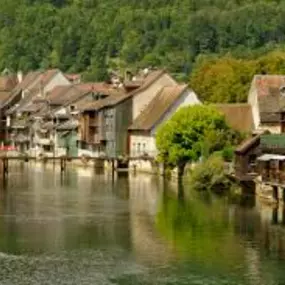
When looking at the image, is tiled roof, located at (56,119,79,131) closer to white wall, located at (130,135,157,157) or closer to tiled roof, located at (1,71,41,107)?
white wall, located at (130,135,157,157)

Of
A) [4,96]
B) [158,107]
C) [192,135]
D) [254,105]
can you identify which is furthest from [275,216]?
[4,96]

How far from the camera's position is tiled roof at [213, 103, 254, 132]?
67625 millimetres

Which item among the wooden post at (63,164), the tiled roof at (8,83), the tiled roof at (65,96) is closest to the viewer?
the wooden post at (63,164)

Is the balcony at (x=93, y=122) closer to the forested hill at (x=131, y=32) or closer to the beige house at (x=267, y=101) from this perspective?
the beige house at (x=267, y=101)

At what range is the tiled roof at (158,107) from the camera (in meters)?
71.6

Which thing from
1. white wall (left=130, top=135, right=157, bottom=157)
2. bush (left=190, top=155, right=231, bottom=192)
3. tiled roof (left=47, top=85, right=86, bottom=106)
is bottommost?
bush (left=190, top=155, right=231, bottom=192)

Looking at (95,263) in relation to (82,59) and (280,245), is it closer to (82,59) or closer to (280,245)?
(280,245)

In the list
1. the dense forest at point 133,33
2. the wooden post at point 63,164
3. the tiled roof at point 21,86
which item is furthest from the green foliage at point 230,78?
the dense forest at point 133,33

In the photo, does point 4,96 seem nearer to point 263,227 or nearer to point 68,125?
point 68,125

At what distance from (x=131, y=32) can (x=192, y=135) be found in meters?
106

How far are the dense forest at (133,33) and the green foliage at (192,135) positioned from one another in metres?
69.4

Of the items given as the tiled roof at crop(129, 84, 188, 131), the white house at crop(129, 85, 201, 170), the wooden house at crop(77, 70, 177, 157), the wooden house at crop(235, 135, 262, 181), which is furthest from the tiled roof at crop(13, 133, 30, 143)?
the wooden house at crop(235, 135, 262, 181)

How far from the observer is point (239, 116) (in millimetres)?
68750

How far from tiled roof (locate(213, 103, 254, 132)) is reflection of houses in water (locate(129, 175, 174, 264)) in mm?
7341
